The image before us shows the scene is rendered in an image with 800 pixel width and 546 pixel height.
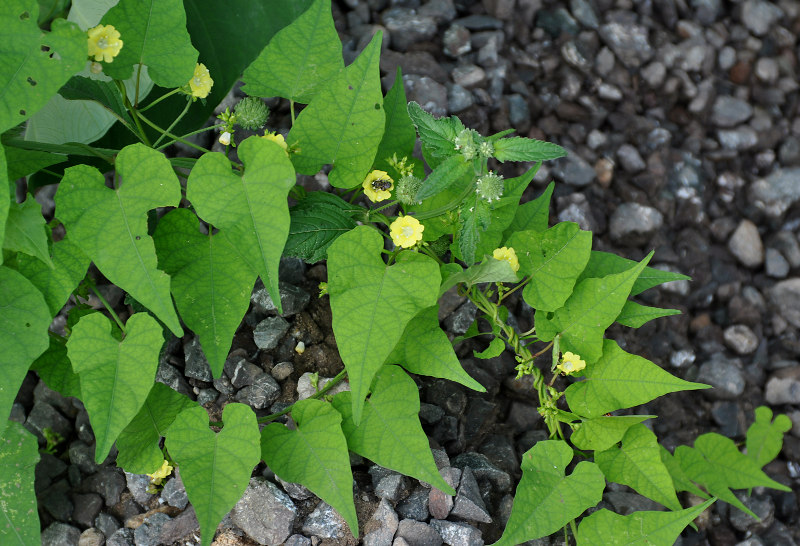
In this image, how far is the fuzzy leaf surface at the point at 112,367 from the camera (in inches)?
40.8

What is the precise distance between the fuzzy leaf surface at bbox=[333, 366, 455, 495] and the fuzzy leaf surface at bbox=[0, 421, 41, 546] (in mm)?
501

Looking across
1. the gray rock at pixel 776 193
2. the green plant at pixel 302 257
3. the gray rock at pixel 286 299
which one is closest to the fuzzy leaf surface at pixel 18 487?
the green plant at pixel 302 257

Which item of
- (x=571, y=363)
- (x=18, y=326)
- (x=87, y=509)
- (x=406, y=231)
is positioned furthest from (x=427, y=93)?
(x=87, y=509)

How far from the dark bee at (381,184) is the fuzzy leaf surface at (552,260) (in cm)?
25

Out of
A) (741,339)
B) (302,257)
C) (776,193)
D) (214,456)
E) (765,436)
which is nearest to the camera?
(214,456)

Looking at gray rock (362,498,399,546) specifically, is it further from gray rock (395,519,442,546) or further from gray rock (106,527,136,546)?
gray rock (106,527,136,546)

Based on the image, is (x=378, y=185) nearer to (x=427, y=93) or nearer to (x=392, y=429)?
(x=392, y=429)

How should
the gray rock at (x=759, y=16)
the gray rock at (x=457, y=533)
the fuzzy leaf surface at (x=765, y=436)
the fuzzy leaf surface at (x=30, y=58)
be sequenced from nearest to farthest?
1. the fuzzy leaf surface at (x=30, y=58)
2. the gray rock at (x=457, y=533)
3. the fuzzy leaf surface at (x=765, y=436)
4. the gray rock at (x=759, y=16)

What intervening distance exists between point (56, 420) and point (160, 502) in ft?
1.00

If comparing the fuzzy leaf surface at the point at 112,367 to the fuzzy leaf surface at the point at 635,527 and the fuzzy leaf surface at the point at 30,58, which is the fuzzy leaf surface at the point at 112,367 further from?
the fuzzy leaf surface at the point at 635,527

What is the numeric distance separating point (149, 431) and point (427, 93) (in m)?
1.01

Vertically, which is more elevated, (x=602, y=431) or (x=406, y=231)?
(x=406, y=231)

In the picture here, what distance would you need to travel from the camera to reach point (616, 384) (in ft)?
3.94

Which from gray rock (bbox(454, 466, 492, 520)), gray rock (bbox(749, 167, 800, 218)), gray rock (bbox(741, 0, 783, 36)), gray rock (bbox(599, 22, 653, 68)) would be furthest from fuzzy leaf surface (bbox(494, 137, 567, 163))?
gray rock (bbox(741, 0, 783, 36))
